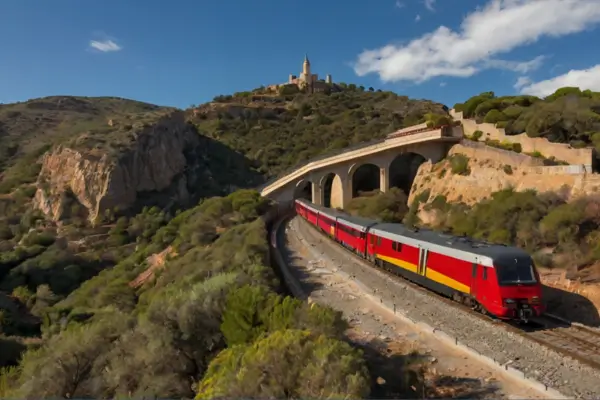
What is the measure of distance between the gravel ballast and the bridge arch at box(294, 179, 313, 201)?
99.9ft

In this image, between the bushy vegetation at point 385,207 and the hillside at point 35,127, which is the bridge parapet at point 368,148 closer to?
the bushy vegetation at point 385,207

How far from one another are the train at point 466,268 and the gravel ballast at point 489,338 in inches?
20.5

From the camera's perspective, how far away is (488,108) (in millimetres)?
39031

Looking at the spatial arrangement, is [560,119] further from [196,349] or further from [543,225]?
[196,349]

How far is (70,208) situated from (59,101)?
3352 inches

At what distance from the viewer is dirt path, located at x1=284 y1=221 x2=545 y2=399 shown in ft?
27.5

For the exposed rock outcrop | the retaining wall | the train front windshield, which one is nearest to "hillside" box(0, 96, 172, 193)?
the exposed rock outcrop

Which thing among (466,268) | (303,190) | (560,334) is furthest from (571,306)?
(303,190)

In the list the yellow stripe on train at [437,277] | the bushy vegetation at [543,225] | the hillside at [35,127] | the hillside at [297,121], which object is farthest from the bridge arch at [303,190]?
the yellow stripe on train at [437,277]

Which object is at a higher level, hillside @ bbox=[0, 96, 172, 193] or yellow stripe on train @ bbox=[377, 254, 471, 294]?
hillside @ bbox=[0, 96, 172, 193]

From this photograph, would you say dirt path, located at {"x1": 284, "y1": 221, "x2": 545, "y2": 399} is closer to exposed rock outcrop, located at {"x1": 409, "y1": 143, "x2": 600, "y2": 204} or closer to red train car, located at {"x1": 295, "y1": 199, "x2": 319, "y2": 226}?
exposed rock outcrop, located at {"x1": 409, "y1": 143, "x2": 600, "y2": 204}

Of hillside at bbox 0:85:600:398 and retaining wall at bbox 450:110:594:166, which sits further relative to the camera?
retaining wall at bbox 450:110:594:166

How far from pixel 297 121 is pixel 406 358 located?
76.2 metres

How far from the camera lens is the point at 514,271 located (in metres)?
12.1
